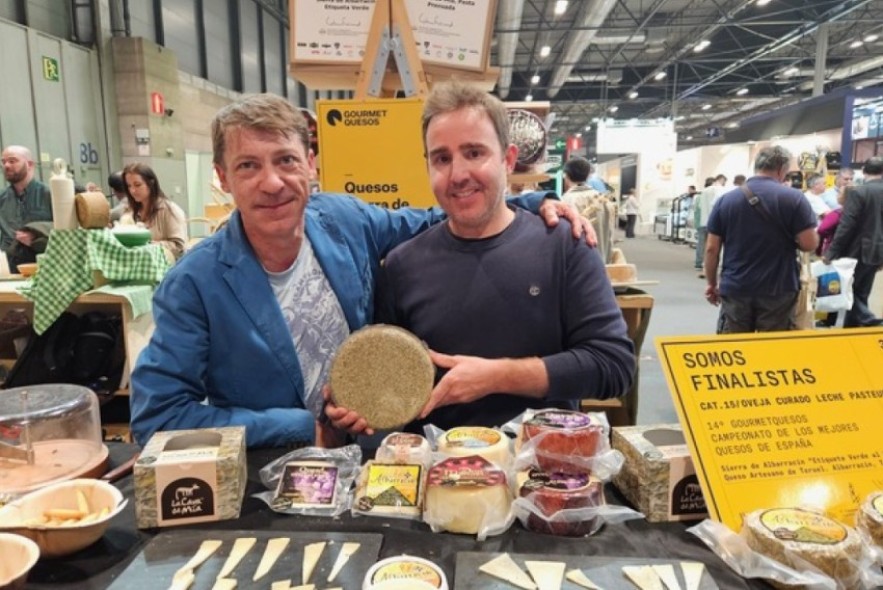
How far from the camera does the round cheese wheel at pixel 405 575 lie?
2.64 feet

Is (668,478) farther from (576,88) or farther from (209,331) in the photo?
(576,88)

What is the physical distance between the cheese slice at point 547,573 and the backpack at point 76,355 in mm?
2835

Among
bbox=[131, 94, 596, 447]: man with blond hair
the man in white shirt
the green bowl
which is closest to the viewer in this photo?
bbox=[131, 94, 596, 447]: man with blond hair

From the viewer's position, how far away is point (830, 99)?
13703 mm

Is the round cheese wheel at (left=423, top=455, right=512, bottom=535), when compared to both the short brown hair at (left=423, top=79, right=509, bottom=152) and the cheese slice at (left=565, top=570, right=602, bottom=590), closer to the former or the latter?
the cheese slice at (left=565, top=570, right=602, bottom=590)

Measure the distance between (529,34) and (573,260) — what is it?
17663 millimetres

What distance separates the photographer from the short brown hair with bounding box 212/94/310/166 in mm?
1418

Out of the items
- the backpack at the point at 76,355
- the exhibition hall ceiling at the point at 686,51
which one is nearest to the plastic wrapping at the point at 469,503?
the backpack at the point at 76,355

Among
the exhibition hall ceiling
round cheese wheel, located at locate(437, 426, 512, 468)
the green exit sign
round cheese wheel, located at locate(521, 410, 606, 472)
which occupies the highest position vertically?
the exhibition hall ceiling

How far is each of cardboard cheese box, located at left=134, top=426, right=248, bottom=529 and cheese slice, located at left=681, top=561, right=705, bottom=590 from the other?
705mm

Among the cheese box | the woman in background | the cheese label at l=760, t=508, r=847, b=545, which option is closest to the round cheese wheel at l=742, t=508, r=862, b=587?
the cheese label at l=760, t=508, r=847, b=545

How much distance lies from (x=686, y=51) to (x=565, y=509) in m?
18.1

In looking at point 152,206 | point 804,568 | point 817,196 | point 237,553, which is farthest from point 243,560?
point 817,196

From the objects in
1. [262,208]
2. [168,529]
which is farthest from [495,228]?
[168,529]
